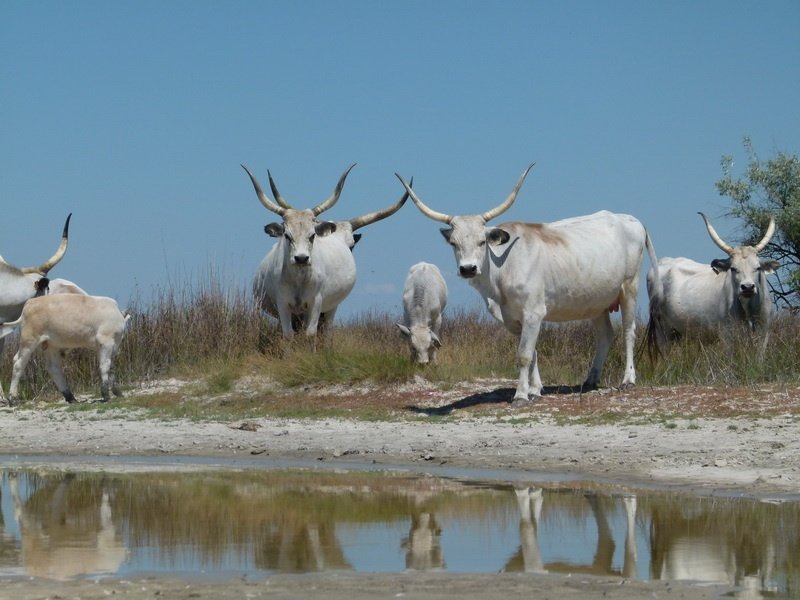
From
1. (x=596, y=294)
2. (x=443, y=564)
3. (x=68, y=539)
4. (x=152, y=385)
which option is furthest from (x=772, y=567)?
(x=152, y=385)

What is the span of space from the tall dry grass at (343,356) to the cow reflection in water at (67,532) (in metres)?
5.54

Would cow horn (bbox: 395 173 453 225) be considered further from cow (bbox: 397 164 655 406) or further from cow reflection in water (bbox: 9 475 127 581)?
cow reflection in water (bbox: 9 475 127 581)

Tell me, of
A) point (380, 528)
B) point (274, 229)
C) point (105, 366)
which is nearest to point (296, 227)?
point (274, 229)

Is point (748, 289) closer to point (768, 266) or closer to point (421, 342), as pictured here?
point (768, 266)

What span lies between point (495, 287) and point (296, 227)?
3.54 metres

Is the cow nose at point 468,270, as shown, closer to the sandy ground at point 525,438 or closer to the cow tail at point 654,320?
the sandy ground at point 525,438

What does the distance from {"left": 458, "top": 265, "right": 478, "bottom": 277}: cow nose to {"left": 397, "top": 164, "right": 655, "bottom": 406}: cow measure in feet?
0.03

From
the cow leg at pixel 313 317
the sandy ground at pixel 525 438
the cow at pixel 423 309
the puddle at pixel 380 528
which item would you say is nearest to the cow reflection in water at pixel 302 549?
the puddle at pixel 380 528

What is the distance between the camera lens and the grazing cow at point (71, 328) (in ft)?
51.2

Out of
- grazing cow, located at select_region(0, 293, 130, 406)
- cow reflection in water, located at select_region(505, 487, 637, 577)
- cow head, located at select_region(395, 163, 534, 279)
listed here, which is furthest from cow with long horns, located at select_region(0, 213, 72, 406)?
cow reflection in water, located at select_region(505, 487, 637, 577)

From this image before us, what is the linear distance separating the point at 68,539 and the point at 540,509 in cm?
305

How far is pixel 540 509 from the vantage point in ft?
28.5

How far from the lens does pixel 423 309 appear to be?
58.8 ft

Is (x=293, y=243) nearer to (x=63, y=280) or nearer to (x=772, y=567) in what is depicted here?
(x=63, y=280)
